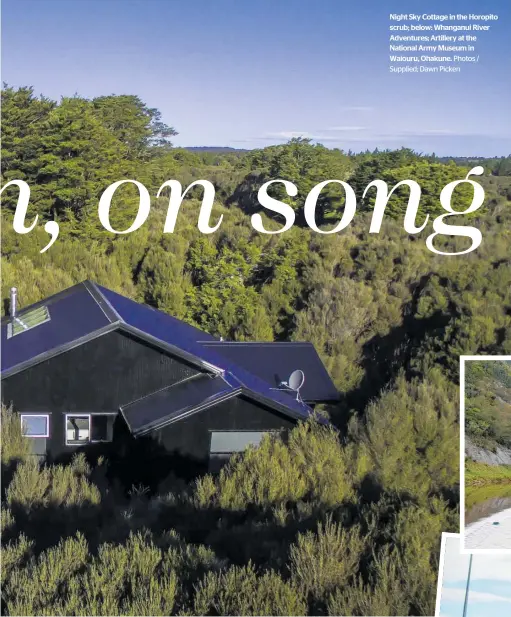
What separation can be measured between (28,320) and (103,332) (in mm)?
1198

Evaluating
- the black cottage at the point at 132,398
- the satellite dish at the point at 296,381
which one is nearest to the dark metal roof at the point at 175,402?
the black cottage at the point at 132,398

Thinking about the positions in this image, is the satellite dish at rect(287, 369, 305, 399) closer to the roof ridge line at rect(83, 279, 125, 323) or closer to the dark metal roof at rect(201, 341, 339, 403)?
the dark metal roof at rect(201, 341, 339, 403)

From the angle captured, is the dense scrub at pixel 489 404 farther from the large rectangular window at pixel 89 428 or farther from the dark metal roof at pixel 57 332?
the large rectangular window at pixel 89 428

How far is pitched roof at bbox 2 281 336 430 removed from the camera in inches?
241

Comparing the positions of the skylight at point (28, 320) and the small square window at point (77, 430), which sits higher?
the skylight at point (28, 320)

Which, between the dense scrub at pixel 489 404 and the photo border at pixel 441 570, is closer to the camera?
the photo border at pixel 441 570

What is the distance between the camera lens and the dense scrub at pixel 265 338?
3176mm

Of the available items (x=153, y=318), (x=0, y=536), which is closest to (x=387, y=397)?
(x=153, y=318)

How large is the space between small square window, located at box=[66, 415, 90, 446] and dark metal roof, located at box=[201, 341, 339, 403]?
168 centimetres

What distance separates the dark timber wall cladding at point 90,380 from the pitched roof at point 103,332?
82mm

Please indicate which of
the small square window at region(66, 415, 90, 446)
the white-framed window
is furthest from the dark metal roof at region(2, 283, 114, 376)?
the small square window at region(66, 415, 90, 446)

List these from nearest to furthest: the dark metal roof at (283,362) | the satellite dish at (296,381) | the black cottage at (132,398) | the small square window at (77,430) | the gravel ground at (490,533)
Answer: the gravel ground at (490,533)
the black cottage at (132,398)
the small square window at (77,430)
the satellite dish at (296,381)
the dark metal roof at (283,362)

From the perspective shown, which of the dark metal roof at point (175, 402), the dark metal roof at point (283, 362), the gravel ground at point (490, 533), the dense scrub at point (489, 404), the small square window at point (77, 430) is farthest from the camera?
the dark metal roof at point (283, 362)

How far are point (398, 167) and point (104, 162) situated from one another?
7935 millimetres
